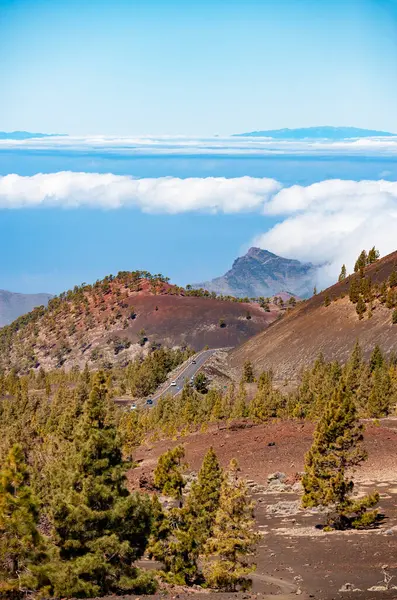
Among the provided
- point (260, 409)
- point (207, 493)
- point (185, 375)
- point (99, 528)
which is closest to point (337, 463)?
point (207, 493)

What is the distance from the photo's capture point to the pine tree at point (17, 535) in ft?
70.3

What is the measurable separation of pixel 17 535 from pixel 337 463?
60.3 ft

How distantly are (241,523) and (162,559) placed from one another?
13.1ft

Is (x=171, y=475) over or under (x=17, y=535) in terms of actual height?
over

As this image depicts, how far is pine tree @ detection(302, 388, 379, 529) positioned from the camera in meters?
35.4

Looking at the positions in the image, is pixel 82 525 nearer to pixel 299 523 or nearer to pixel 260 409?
pixel 299 523

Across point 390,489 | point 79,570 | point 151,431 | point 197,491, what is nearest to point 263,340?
point 151,431

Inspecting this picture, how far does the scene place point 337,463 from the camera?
3600 cm

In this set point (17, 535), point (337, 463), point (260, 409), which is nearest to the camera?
point (17, 535)

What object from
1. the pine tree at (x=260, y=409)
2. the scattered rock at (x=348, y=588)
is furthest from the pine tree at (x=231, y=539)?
the pine tree at (x=260, y=409)

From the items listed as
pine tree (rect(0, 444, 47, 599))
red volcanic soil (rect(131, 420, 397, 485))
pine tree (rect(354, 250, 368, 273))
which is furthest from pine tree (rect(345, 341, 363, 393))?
pine tree (rect(354, 250, 368, 273))

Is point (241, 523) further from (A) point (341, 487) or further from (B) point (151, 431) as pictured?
(B) point (151, 431)

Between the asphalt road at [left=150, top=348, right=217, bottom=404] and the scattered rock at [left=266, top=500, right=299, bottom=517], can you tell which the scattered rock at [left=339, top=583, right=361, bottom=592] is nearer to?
the scattered rock at [left=266, top=500, right=299, bottom=517]

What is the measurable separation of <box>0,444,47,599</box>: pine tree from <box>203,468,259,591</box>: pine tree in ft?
23.1
